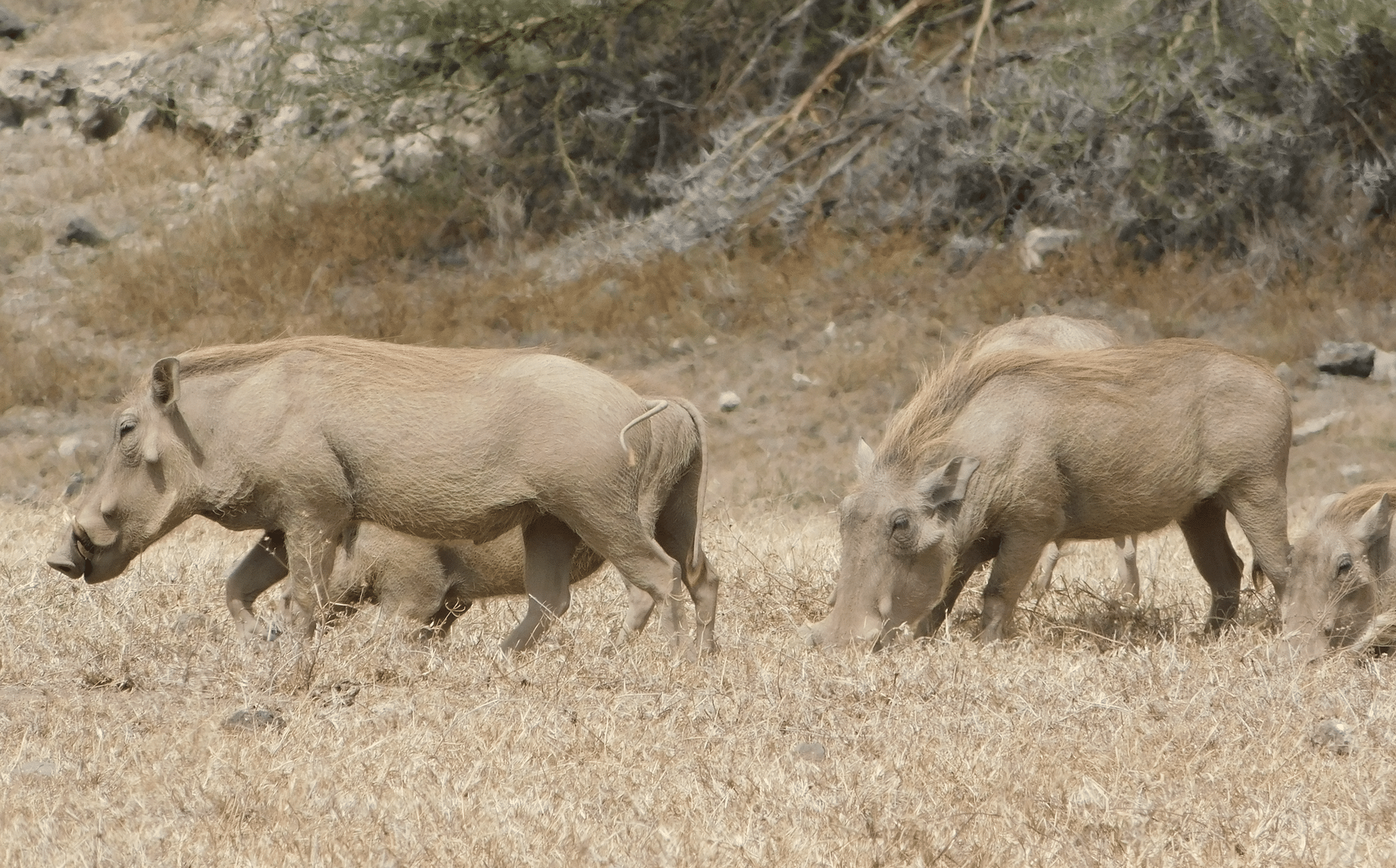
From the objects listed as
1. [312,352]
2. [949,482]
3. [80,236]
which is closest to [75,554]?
[312,352]

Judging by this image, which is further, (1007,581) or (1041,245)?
(1041,245)

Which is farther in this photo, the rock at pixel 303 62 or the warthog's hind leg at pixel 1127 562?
the rock at pixel 303 62

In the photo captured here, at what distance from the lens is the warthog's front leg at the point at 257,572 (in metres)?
5.45

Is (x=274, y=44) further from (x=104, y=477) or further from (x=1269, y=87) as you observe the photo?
(x=104, y=477)

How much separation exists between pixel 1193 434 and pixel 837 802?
8.47 feet

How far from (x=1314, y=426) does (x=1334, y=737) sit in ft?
21.2

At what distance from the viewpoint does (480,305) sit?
1275 cm

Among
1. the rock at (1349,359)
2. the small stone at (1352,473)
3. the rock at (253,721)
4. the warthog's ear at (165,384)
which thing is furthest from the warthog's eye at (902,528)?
the rock at (1349,359)

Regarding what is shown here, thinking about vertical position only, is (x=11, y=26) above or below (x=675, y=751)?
below

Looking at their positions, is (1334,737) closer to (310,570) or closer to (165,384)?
(310,570)

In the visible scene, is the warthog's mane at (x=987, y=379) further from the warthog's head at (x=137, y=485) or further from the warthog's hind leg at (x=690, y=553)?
the warthog's head at (x=137, y=485)

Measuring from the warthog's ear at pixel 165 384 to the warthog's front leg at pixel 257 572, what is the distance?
504 millimetres

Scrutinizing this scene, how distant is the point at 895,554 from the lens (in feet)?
18.1

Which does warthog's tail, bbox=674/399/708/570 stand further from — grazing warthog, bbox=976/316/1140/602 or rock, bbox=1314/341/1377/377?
rock, bbox=1314/341/1377/377
